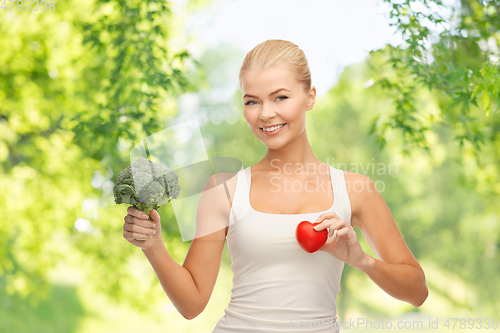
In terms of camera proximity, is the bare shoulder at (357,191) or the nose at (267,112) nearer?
the nose at (267,112)

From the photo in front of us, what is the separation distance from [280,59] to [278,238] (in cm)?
59

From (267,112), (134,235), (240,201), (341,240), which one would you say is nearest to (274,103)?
(267,112)

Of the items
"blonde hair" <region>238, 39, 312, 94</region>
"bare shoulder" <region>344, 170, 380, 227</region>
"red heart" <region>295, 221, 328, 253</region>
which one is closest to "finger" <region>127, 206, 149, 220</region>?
"red heart" <region>295, 221, 328, 253</region>

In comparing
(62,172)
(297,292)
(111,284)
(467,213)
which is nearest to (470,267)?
(467,213)

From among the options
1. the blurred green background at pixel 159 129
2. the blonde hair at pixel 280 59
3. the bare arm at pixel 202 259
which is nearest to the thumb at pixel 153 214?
the bare arm at pixel 202 259

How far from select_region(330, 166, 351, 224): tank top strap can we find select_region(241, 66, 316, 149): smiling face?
244mm

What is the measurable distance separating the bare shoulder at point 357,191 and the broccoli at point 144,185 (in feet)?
2.08

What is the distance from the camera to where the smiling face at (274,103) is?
1.35 meters

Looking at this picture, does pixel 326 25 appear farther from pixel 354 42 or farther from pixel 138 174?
pixel 138 174

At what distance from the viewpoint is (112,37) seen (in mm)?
3732

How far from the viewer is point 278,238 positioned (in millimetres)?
1338

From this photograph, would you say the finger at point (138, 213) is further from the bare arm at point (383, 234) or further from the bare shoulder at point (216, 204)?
the bare arm at point (383, 234)

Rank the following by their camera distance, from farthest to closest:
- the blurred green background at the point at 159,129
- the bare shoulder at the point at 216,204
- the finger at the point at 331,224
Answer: the blurred green background at the point at 159,129 → the bare shoulder at the point at 216,204 → the finger at the point at 331,224

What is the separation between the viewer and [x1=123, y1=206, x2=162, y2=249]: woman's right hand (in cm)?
120
